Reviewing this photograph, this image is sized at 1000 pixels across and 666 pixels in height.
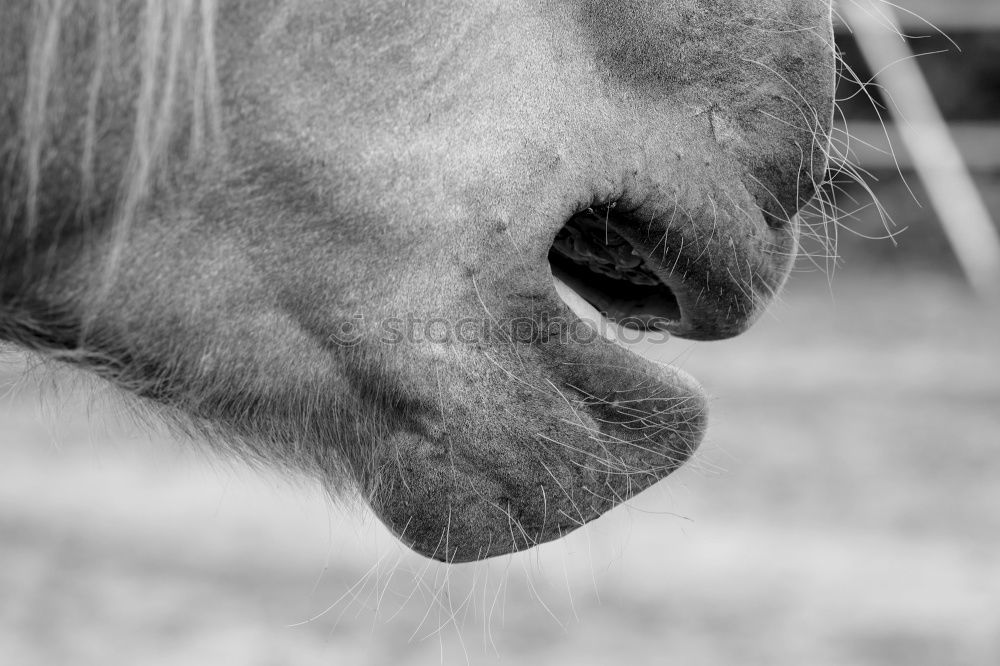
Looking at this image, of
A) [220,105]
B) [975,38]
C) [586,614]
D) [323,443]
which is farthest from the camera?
[975,38]

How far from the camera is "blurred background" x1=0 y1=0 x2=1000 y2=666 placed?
68.4 inches

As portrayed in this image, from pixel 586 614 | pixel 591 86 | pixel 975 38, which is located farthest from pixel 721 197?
pixel 975 38

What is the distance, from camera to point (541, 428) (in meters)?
0.78

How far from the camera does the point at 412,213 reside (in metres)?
0.72

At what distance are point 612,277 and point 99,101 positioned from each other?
0.38m

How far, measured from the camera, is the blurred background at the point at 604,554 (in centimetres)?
174

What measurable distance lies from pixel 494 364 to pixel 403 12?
229 millimetres

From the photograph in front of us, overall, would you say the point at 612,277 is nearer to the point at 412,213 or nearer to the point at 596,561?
the point at 412,213

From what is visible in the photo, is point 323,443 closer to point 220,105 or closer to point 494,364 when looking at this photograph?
point 494,364

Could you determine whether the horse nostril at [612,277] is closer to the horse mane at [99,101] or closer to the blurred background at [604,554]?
the blurred background at [604,554]

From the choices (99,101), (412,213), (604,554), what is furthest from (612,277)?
(604,554)

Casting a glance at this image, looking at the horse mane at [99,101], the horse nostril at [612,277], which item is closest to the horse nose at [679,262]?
the horse nostril at [612,277]

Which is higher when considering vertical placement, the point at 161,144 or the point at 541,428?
the point at 161,144

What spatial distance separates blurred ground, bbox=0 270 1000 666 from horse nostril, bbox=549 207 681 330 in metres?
0.22
